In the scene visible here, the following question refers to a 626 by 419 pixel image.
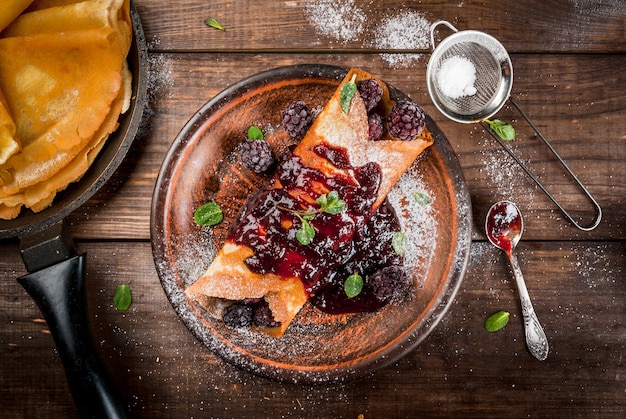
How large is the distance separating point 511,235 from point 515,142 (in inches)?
11.0

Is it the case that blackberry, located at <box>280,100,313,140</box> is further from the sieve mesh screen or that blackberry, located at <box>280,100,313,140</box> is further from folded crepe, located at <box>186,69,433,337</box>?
the sieve mesh screen

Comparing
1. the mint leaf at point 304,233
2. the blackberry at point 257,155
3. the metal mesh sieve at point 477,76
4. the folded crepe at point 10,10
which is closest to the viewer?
the folded crepe at point 10,10

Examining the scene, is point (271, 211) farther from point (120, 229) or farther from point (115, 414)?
point (115, 414)

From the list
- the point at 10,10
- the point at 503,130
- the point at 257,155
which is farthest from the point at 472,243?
the point at 10,10

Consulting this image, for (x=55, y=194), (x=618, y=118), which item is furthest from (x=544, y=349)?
(x=55, y=194)

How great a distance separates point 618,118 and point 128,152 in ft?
4.79

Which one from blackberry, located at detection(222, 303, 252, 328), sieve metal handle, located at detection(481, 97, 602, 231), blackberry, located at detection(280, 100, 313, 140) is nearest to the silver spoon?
sieve metal handle, located at detection(481, 97, 602, 231)

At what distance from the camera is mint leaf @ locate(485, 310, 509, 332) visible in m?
1.64

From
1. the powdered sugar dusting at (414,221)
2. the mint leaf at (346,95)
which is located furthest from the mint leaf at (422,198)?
the mint leaf at (346,95)

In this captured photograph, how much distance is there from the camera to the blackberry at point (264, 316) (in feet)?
4.85

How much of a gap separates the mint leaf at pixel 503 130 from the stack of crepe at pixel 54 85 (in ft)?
3.39

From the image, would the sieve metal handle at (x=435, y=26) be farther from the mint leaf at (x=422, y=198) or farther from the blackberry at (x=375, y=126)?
the mint leaf at (x=422, y=198)

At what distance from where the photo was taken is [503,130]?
1.60m

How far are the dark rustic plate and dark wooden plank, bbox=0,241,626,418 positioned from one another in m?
0.16
